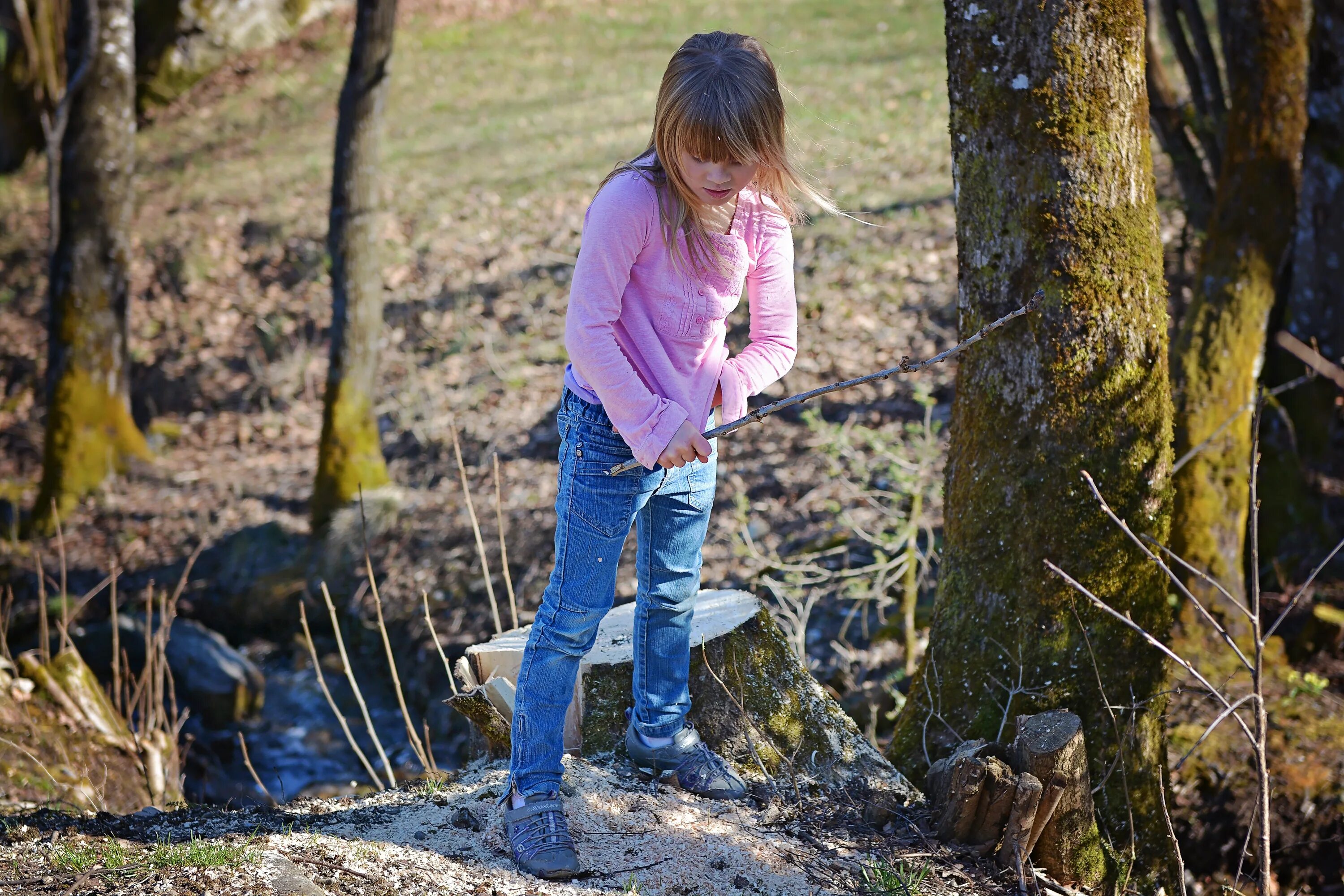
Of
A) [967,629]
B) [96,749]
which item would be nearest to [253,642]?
[96,749]

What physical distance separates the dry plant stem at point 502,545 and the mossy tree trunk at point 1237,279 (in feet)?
9.33

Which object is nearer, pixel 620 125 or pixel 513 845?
pixel 513 845

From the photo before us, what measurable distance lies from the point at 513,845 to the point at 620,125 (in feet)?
37.3

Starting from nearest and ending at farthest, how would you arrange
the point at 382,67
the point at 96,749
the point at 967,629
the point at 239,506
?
1. the point at 967,629
2. the point at 96,749
3. the point at 382,67
4. the point at 239,506

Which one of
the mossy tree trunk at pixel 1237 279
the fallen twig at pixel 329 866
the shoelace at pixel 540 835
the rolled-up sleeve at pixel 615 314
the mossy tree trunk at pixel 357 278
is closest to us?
the rolled-up sleeve at pixel 615 314

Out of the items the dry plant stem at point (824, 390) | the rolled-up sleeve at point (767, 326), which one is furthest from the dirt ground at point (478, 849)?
the rolled-up sleeve at point (767, 326)

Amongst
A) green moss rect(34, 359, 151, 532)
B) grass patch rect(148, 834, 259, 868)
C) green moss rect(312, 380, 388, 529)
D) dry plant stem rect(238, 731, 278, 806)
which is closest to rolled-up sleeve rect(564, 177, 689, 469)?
grass patch rect(148, 834, 259, 868)

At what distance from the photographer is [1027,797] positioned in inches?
104

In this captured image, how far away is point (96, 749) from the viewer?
4.48m

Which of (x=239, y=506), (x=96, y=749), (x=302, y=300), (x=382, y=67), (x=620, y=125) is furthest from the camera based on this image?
(x=620, y=125)

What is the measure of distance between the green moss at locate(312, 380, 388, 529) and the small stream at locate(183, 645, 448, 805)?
1.12 metres

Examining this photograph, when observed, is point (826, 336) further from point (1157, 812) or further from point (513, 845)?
point (513, 845)

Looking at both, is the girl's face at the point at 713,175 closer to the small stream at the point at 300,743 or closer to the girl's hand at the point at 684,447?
the girl's hand at the point at 684,447

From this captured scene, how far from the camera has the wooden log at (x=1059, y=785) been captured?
2674 millimetres
